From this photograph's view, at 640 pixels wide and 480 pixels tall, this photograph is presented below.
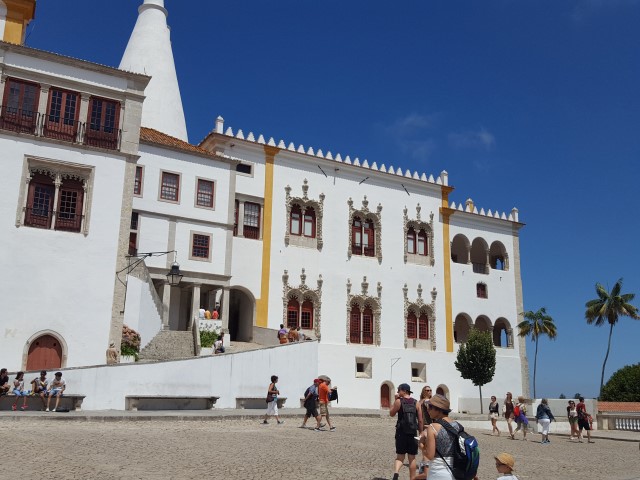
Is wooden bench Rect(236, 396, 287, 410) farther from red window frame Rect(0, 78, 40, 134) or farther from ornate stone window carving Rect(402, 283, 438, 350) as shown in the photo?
ornate stone window carving Rect(402, 283, 438, 350)

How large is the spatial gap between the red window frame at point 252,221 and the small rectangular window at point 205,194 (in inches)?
114

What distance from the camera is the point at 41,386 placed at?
18156mm

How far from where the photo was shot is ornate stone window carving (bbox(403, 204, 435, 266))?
3919 centimetres

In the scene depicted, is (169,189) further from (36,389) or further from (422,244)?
(422,244)

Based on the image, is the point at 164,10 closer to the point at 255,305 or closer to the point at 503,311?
the point at 255,305

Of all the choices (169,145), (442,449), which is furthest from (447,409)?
(169,145)

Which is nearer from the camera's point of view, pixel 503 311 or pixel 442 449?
pixel 442 449

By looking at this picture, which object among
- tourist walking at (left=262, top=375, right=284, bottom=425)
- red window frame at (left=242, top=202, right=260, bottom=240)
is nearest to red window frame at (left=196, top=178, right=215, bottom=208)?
red window frame at (left=242, top=202, right=260, bottom=240)

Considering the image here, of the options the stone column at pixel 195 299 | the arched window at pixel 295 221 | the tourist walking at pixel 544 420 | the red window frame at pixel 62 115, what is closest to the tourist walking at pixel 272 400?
the tourist walking at pixel 544 420

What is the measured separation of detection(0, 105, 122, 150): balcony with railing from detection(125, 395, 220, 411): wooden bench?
30.7ft

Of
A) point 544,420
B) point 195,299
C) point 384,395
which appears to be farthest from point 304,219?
point 544,420

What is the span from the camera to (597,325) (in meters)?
51.4

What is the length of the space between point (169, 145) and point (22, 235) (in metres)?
9.86

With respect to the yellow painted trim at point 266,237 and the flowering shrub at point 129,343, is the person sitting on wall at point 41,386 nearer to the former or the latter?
the flowering shrub at point 129,343
